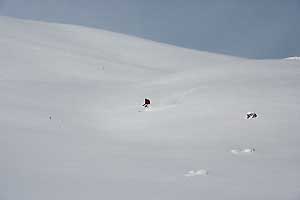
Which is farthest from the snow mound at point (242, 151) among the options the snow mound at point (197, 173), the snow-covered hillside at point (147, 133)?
the snow mound at point (197, 173)

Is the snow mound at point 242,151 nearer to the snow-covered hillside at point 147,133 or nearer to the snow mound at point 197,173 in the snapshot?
the snow-covered hillside at point 147,133

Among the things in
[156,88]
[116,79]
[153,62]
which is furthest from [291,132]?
[153,62]

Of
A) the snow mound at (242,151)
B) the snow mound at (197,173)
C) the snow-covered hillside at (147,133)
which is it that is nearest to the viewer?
the snow-covered hillside at (147,133)

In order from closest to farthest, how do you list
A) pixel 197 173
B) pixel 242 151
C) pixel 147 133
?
pixel 197 173
pixel 242 151
pixel 147 133

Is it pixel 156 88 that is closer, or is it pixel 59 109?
pixel 59 109

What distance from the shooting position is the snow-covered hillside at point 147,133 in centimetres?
506

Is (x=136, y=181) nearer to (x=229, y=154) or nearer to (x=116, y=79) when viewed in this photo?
(x=229, y=154)

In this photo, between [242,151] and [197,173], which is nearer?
[197,173]

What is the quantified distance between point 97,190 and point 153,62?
24471 mm

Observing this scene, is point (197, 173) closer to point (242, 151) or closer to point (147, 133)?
point (242, 151)

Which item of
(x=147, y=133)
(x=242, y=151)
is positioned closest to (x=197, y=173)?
(x=242, y=151)

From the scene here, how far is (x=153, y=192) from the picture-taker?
191 inches

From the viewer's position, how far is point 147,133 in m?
9.32

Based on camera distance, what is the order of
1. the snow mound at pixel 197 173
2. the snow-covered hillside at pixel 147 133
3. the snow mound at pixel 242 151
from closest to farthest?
the snow-covered hillside at pixel 147 133, the snow mound at pixel 197 173, the snow mound at pixel 242 151
